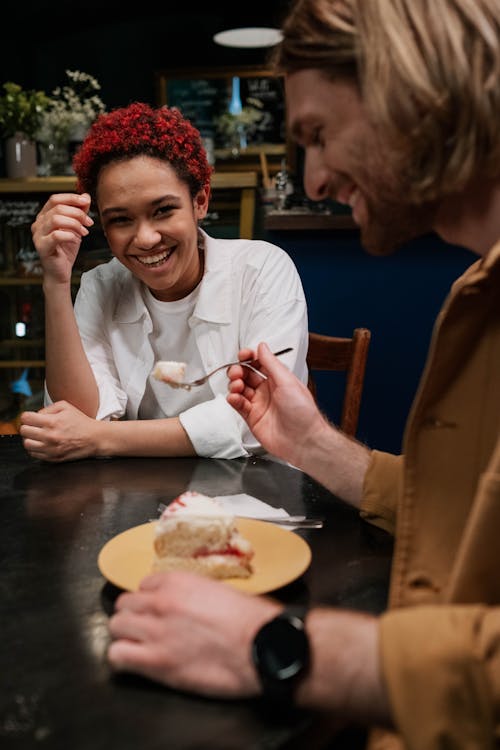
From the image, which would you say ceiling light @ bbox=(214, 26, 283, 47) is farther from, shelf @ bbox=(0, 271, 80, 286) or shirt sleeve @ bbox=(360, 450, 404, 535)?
shirt sleeve @ bbox=(360, 450, 404, 535)

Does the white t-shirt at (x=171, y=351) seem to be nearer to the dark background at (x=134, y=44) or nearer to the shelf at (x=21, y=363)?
the shelf at (x=21, y=363)

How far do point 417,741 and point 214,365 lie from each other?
1.56m

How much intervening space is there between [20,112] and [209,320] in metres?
2.85

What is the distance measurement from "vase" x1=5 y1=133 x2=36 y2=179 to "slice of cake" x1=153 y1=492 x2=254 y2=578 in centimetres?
384

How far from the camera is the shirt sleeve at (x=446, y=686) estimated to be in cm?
77

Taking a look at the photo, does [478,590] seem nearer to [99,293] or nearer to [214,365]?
[214,365]

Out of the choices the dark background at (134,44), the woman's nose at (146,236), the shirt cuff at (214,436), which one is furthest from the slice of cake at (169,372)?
the dark background at (134,44)

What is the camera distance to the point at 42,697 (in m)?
0.84

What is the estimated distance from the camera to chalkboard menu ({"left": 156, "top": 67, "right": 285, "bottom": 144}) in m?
5.93

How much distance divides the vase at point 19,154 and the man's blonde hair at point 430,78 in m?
3.76

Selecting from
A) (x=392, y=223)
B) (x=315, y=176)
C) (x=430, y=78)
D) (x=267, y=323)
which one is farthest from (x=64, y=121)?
(x=430, y=78)

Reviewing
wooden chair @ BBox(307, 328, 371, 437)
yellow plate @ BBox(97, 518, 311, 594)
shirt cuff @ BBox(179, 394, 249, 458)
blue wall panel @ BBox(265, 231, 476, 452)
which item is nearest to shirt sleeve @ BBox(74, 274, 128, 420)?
shirt cuff @ BBox(179, 394, 249, 458)

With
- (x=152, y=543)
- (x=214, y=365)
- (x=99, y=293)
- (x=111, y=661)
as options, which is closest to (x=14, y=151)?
(x=99, y=293)

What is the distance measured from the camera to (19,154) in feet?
14.5
